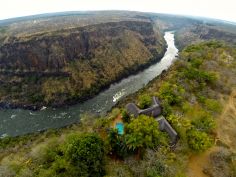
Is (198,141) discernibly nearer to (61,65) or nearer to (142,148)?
(142,148)

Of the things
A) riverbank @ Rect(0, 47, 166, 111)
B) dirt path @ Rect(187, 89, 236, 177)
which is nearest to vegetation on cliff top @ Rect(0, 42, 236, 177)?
dirt path @ Rect(187, 89, 236, 177)

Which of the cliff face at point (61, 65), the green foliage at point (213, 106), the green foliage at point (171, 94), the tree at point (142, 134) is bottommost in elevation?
the cliff face at point (61, 65)

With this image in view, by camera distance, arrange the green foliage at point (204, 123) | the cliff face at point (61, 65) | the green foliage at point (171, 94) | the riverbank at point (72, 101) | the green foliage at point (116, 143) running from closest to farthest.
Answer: the green foliage at point (116, 143) < the green foliage at point (204, 123) < the green foliage at point (171, 94) < the riverbank at point (72, 101) < the cliff face at point (61, 65)

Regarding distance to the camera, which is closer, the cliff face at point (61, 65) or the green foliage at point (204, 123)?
the green foliage at point (204, 123)

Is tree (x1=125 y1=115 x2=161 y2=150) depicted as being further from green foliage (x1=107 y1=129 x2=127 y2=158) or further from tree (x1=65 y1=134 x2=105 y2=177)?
tree (x1=65 y1=134 x2=105 y2=177)

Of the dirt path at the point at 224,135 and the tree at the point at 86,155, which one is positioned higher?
the tree at the point at 86,155

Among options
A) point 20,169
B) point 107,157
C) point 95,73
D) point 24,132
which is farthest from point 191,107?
point 95,73

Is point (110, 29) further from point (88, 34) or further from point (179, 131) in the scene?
point (179, 131)

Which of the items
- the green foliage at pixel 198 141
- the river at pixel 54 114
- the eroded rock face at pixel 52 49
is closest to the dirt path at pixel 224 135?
the green foliage at pixel 198 141

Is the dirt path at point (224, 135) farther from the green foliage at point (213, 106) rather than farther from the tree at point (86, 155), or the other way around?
the tree at point (86, 155)

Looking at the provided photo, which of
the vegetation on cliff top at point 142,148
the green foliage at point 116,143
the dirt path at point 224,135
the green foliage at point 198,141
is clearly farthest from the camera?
the green foliage at point 198,141
